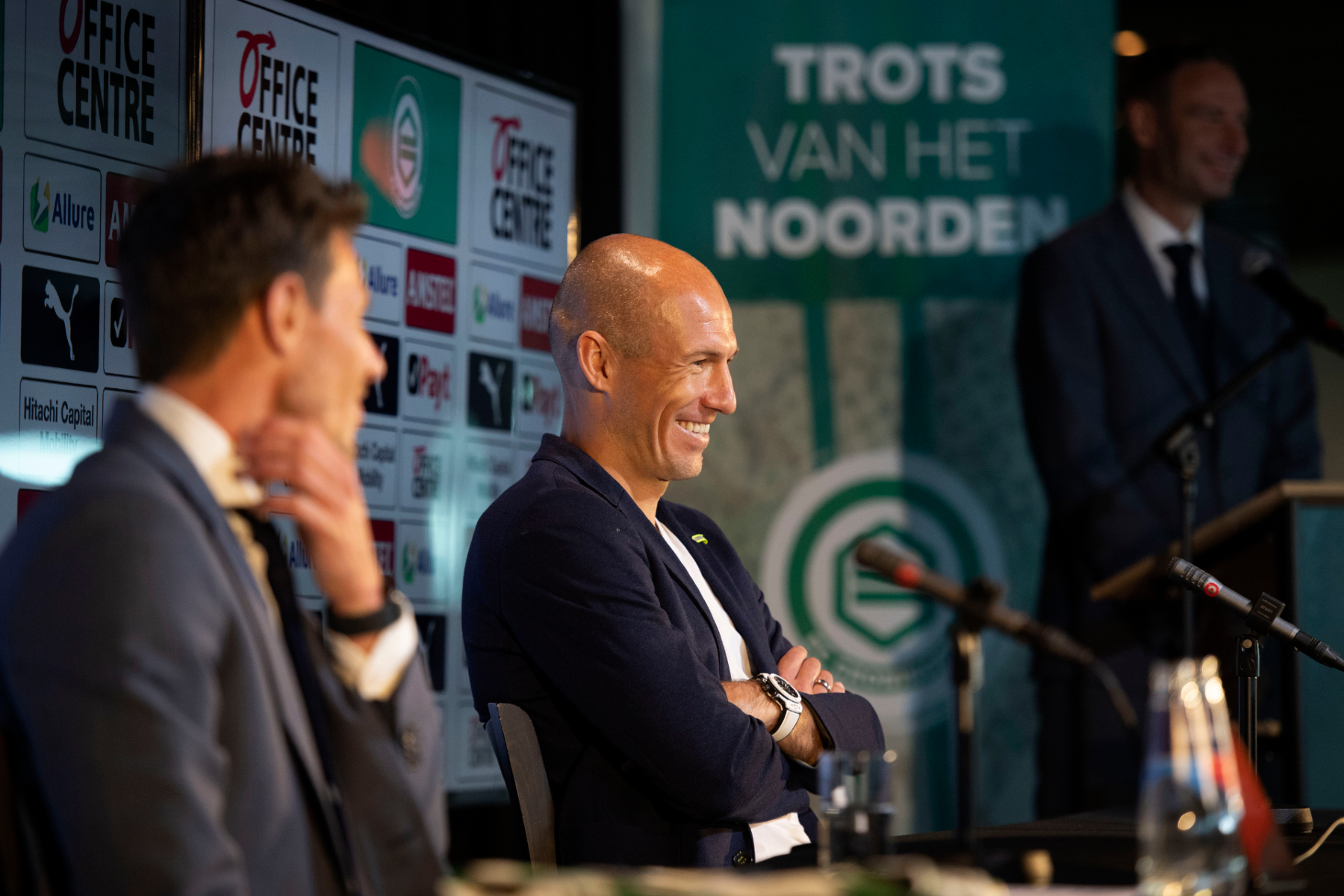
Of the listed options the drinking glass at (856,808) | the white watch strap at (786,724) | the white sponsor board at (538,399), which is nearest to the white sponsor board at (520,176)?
the white sponsor board at (538,399)

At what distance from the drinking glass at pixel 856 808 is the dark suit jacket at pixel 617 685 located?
752mm

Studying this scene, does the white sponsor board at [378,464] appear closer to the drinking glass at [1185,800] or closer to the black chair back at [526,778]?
the black chair back at [526,778]

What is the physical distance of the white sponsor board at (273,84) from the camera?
3.21 metres

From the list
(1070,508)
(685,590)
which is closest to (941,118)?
(1070,508)

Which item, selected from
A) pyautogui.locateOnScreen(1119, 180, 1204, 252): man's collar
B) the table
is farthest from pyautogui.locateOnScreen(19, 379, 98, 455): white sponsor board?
pyautogui.locateOnScreen(1119, 180, 1204, 252): man's collar

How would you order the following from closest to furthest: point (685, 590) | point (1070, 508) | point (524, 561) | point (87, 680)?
point (87, 680)
point (524, 561)
point (685, 590)
point (1070, 508)

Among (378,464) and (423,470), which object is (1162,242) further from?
(378,464)

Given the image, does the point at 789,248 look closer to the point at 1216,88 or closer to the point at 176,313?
the point at 1216,88

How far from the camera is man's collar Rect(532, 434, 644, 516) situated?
274 centimetres

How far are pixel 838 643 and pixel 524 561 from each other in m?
2.27

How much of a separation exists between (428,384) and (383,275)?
0.32 m

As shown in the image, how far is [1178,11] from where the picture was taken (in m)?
5.08

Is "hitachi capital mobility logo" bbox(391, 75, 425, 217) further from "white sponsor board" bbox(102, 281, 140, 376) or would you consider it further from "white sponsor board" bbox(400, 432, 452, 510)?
"white sponsor board" bbox(102, 281, 140, 376)

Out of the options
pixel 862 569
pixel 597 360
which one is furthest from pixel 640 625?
pixel 862 569
